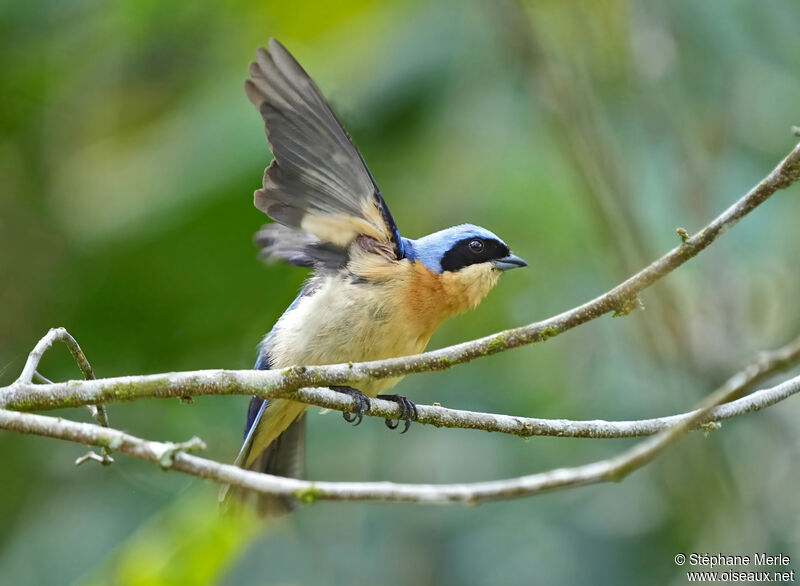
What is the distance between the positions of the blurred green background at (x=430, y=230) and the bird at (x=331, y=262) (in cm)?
61

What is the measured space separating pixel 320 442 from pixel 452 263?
2044 millimetres

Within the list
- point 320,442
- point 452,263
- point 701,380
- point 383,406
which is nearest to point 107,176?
point 320,442

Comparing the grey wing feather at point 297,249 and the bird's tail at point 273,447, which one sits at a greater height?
the grey wing feather at point 297,249

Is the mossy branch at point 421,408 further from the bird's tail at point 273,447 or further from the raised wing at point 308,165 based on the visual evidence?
the bird's tail at point 273,447

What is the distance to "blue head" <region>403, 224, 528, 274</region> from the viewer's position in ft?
16.6

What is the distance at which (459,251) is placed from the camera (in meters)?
5.13

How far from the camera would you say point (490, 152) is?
7883 mm

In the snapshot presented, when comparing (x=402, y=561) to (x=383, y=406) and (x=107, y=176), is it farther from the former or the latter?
(x=107, y=176)

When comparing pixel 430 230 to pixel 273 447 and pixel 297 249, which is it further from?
pixel 273 447

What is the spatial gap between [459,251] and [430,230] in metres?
2.07

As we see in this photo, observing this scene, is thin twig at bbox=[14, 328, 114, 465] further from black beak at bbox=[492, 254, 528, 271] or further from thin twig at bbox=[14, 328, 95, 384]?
black beak at bbox=[492, 254, 528, 271]

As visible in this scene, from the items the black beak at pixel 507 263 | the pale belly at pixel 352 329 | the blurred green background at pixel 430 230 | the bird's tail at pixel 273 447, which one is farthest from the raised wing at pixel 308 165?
the blurred green background at pixel 430 230

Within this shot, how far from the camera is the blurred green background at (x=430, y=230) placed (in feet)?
18.6

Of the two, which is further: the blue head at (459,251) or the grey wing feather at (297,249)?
the blue head at (459,251)
